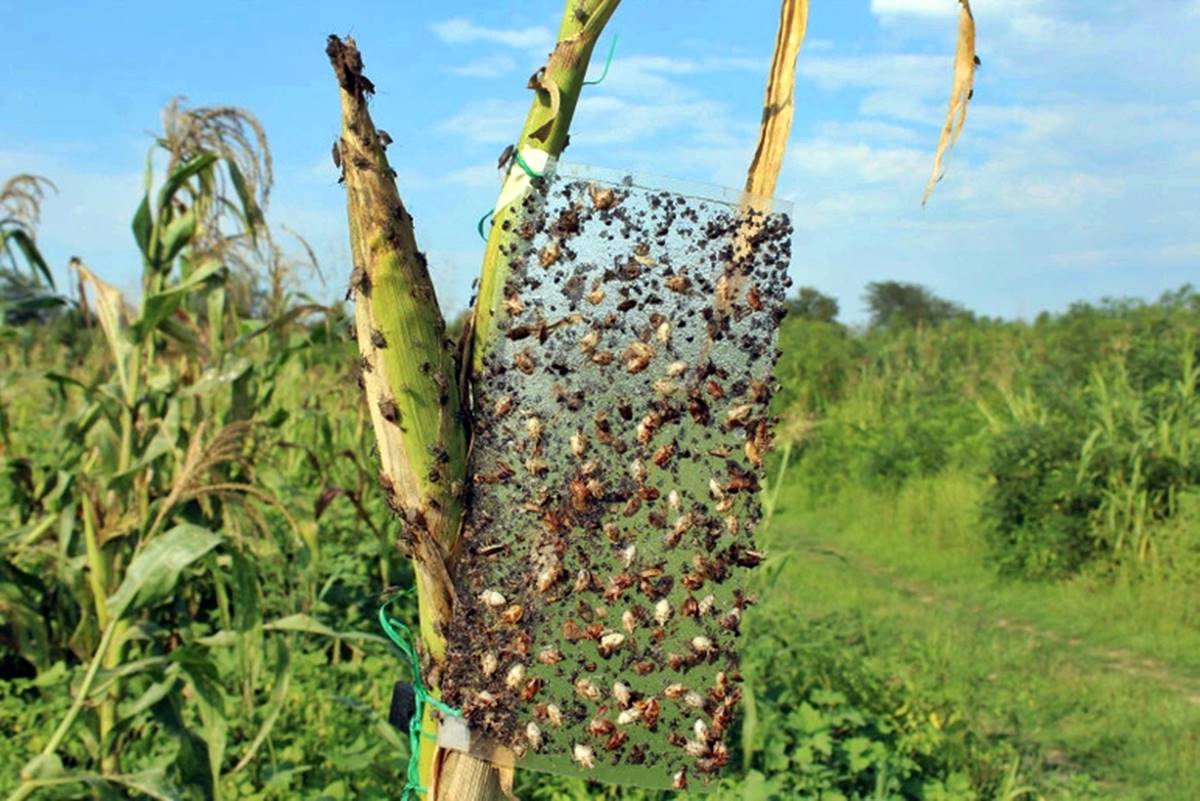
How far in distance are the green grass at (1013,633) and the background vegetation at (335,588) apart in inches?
1.0

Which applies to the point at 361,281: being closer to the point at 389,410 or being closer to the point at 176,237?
the point at 389,410

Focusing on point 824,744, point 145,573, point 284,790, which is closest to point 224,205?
point 145,573

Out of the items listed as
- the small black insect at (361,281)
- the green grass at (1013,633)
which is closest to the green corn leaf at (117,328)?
the green grass at (1013,633)

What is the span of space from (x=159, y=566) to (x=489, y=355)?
1774mm

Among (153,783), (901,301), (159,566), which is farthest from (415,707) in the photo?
(901,301)

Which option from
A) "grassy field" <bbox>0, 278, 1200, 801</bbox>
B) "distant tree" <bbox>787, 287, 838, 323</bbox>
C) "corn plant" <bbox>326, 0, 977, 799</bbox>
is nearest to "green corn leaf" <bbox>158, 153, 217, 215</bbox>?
"grassy field" <bbox>0, 278, 1200, 801</bbox>

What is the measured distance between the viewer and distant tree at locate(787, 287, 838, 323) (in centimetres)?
1609

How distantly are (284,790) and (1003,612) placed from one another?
473 cm

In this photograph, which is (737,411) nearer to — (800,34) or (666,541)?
(666,541)

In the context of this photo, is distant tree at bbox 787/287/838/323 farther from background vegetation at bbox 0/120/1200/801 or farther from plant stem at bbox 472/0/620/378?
plant stem at bbox 472/0/620/378

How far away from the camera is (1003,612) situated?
271 inches

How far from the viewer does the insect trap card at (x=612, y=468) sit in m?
1.29

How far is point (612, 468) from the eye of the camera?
1.32 metres

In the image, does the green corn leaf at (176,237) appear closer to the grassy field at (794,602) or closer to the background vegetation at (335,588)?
the background vegetation at (335,588)
